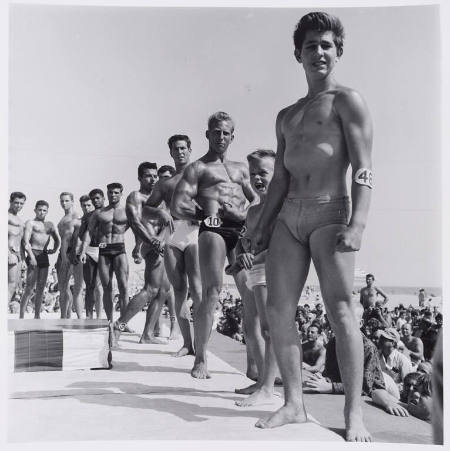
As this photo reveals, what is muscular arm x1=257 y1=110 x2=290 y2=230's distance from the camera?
343cm

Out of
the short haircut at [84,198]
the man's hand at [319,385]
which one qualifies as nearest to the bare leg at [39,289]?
the short haircut at [84,198]

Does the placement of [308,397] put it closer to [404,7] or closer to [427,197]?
[427,197]

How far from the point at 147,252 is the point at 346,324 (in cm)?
326

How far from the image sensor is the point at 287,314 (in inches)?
127

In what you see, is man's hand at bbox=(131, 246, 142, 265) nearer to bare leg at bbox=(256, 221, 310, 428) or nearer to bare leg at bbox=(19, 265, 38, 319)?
bare leg at bbox=(19, 265, 38, 319)

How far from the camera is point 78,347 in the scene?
4.56 meters

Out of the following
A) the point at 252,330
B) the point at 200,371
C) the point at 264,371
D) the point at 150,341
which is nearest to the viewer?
the point at 264,371

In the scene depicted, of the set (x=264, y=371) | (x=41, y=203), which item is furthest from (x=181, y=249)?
(x=264, y=371)

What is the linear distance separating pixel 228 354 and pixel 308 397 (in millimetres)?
1725

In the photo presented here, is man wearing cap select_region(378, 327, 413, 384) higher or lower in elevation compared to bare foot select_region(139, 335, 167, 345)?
higher

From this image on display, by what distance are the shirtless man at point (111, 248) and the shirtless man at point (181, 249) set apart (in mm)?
1013

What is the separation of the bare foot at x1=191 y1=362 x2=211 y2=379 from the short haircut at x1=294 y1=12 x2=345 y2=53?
7.64ft

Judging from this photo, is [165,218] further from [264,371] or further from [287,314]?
[287,314]

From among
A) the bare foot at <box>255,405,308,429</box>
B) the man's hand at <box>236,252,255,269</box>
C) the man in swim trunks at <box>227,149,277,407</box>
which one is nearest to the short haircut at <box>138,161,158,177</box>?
the man in swim trunks at <box>227,149,277,407</box>
